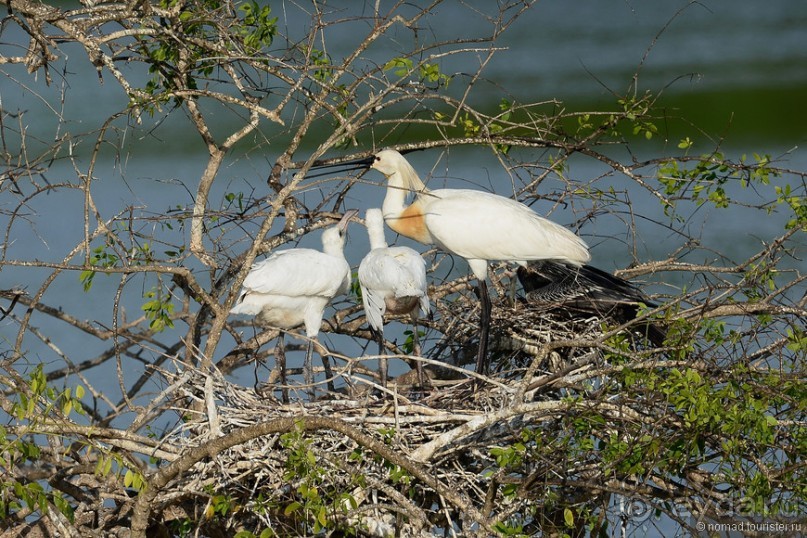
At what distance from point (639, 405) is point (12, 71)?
394 inches

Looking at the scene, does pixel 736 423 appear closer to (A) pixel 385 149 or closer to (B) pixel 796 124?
(A) pixel 385 149

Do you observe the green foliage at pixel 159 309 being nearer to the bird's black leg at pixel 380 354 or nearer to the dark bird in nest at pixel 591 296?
the bird's black leg at pixel 380 354

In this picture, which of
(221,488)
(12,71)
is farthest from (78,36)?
(12,71)

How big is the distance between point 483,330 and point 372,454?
1.54m

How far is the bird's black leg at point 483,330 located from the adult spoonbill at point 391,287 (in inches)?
12.9

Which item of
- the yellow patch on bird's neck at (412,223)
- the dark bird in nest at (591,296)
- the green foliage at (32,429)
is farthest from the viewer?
the yellow patch on bird's neck at (412,223)

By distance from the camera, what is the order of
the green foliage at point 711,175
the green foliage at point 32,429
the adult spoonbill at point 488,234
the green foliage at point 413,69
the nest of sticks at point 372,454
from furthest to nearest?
1. the adult spoonbill at point 488,234
2. the green foliage at point 711,175
3. the green foliage at point 413,69
4. the nest of sticks at point 372,454
5. the green foliage at point 32,429

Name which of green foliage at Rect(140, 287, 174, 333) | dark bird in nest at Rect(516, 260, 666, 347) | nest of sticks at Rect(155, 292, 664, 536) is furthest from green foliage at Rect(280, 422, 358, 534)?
dark bird in nest at Rect(516, 260, 666, 347)

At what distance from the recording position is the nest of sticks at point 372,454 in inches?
184

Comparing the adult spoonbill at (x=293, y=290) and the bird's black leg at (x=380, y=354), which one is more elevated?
the adult spoonbill at (x=293, y=290)

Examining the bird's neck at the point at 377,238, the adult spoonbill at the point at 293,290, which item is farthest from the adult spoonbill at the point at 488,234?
the adult spoonbill at the point at 293,290

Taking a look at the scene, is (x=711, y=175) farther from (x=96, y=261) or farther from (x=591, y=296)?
(x=96, y=261)

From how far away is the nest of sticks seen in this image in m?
4.68

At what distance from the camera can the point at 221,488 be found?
17.2ft
